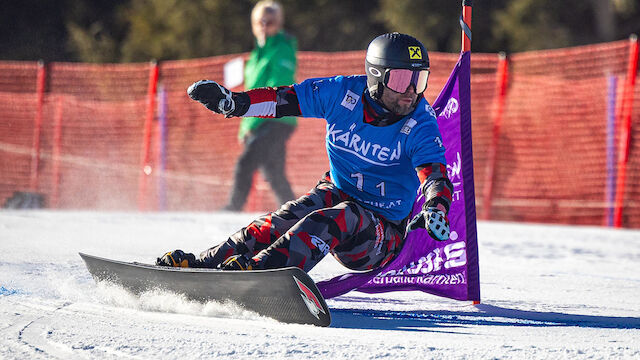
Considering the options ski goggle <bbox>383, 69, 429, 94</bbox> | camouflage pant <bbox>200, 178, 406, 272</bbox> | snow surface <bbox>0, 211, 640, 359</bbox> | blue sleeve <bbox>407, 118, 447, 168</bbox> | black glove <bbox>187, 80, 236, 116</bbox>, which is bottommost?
snow surface <bbox>0, 211, 640, 359</bbox>

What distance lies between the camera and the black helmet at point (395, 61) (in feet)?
14.3

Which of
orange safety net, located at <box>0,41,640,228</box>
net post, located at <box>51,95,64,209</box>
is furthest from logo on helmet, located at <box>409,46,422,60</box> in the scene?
net post, located at <box>51,95,64,209</box>

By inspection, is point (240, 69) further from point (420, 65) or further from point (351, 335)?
point (351, 335)

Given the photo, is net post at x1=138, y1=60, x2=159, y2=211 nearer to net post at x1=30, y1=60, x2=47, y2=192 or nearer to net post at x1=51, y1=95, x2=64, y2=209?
net post at x1=51, y1=95, x2=64, y2=209

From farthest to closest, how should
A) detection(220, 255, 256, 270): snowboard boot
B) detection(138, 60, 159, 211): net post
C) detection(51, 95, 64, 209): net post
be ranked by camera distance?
detection(51, 95, 64, 209): net post, detection(138, 60, 159, 211): net post, detection(220, 255, 256, 270): snowboard boot

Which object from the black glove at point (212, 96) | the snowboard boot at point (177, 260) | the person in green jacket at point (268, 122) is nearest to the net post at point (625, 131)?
the person in green jacket at point (268, 122)

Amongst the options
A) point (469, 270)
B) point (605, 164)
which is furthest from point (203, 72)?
point (469, 270)

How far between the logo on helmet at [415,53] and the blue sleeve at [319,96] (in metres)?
0.44

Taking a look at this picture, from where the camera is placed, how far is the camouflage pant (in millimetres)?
4113

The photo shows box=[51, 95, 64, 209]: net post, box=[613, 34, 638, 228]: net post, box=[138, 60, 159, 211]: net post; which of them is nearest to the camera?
box=[613, 34, 638, 228]: net post

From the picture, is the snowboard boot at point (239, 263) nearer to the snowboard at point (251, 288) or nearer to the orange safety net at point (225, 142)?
the snowboard at point (251, 288)

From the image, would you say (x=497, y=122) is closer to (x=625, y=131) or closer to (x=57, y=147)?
(x=625, y=131)

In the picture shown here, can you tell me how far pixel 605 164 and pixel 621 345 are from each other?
27.1ft

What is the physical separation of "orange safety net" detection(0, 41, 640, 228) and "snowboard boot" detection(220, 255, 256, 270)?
746 cm
